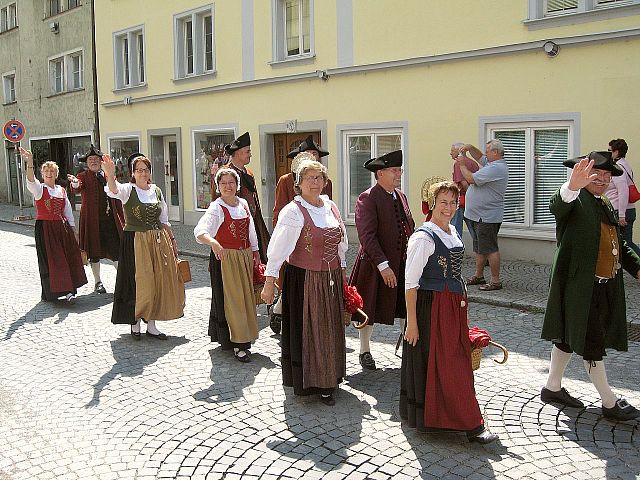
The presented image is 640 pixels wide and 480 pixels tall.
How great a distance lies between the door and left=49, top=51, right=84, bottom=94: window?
5436mm

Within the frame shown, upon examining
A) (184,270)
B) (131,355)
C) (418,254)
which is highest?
(418,254)

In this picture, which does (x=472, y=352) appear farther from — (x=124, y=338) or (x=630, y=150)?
(x=630, y=150)

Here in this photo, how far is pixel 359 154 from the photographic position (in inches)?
569

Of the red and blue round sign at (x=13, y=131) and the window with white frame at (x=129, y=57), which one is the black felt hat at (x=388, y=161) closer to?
the window with white frame at (x=129, y=57)

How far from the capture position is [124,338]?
7633 mm

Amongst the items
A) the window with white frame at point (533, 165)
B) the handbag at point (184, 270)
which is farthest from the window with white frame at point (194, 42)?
the handbag at point (184, 270)

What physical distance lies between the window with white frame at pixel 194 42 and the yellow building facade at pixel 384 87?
40 mm

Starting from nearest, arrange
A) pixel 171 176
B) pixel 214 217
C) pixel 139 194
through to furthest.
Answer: pixel 214 217, pixel 139 194, pixel 171 176

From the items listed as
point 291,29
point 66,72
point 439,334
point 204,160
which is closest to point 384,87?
point 291,29

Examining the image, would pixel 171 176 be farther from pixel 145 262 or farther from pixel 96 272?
pixel 145 262

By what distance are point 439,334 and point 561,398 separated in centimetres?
128

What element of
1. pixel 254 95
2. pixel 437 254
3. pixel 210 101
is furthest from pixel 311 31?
pixel 437 254

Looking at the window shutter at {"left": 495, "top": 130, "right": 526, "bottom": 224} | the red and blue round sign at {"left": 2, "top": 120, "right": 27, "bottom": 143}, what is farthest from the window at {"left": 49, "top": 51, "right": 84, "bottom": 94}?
the window shutter at {"left": 495, "top": 130, "right": 526, "bottom": 224}

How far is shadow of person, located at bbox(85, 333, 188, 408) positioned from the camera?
6.12 metres
